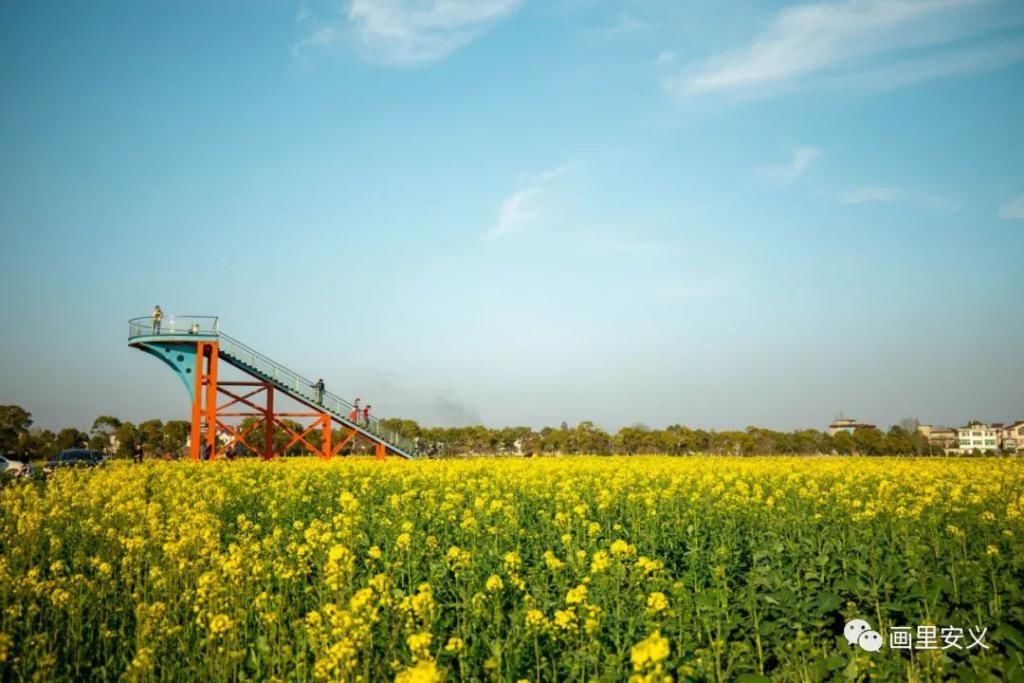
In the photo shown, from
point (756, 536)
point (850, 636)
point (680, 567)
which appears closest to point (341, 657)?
point (850, 636)

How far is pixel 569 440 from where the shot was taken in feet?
200

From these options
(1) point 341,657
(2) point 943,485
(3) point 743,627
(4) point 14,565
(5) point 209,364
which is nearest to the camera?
(1) point 341,657

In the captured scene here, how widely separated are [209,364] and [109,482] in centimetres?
1699

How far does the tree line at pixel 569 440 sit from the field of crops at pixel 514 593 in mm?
43517

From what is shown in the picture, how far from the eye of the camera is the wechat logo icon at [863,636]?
599 centimetres

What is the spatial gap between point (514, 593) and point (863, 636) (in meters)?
3.38

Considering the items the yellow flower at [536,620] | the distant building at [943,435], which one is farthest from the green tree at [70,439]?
the distant building at [943,435]

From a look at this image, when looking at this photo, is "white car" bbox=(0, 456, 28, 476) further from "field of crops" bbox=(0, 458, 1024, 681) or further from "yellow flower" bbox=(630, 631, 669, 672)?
"yellow flower" bbox=(630, 631, 669, 672)

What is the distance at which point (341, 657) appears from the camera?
176 inches

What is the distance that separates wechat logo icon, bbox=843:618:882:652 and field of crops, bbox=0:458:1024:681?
0.10 metres

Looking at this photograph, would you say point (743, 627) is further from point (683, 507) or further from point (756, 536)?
point (683, 507)

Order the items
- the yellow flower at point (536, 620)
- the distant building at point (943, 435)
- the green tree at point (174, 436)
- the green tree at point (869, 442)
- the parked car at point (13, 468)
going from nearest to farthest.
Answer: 1. the yellow flower at point (536, 620)
2. the parked car at point (13, 468)
3. the green tree at point (174, 436)
4. the green tree at point (869, 442)
5. the distant building at point (943, 435)

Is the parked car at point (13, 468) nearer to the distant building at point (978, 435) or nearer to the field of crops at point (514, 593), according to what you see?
the field of crops at point (514, 593)

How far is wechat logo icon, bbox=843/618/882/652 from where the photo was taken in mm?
5992
